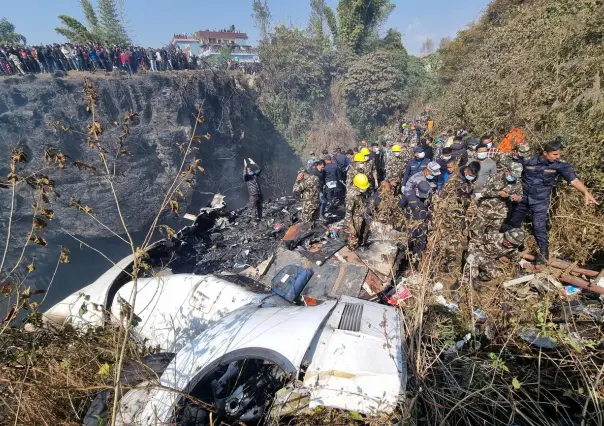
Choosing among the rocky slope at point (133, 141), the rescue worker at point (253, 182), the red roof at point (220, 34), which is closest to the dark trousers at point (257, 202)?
the rescue worker at point (253, 182)

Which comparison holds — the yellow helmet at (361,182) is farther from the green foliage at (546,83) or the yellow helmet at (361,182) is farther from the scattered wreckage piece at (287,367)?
the green foliage at (546,83)

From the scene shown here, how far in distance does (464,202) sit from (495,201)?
1.98ft

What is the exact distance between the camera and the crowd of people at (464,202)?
13.0 ft

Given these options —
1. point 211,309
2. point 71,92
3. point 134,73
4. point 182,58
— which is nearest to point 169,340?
point 211,309

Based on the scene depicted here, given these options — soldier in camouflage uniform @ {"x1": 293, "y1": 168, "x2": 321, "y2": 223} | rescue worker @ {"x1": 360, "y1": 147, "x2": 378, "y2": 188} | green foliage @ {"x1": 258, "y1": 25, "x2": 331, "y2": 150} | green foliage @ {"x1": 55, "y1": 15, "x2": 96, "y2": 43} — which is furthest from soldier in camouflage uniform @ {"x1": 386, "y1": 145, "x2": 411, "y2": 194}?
green foliage @ {"x1": 55, "y1": 15, "x2": 96, "y2": 43}

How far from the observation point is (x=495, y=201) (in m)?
4.00

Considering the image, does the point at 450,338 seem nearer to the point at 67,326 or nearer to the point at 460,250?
the point at 460,250

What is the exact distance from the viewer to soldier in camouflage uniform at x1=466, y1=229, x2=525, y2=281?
3.97 m

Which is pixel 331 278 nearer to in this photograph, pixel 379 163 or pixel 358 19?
pixel 379 163

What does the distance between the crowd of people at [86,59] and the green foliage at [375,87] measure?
11.4 metres

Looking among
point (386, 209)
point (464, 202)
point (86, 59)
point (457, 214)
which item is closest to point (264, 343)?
point (457, 214)

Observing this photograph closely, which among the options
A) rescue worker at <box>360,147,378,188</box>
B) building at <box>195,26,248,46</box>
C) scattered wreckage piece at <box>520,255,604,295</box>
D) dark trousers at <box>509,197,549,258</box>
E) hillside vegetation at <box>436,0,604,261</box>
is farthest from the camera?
building at <box>195,26,248,46</box>

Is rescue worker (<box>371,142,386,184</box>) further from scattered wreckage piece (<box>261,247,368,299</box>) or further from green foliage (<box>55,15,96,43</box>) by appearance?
green foliage (<box>55,15,96,43</box>)

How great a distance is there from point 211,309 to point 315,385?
1873 millimetres
